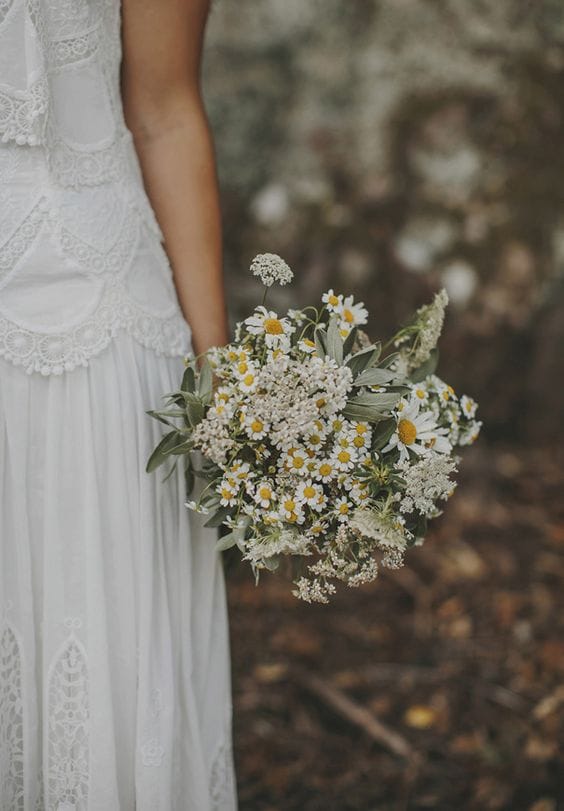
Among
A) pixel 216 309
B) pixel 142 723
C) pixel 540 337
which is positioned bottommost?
pixel 142 723

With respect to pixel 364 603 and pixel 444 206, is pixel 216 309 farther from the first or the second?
pixel 444 206

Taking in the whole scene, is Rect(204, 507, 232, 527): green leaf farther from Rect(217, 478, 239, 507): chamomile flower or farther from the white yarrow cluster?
the white yarrow cluster

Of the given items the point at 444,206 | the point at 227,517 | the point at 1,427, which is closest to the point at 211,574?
the point at 227,517

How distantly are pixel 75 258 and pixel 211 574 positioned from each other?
585mm

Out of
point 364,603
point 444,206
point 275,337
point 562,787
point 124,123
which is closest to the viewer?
point 275,337

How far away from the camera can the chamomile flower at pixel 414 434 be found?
1.37 metres

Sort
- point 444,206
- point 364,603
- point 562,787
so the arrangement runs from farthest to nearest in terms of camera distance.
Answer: point 444,206 → point 364,603 → point 562,787

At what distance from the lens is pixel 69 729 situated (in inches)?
54.2

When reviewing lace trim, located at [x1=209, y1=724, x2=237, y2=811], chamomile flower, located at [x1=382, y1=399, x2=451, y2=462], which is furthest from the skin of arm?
lace trim, located at [x1=209, y1=724, x2=237, y2=811]

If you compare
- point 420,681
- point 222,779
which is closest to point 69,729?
point 222,779

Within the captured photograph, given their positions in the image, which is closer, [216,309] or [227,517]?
[227,517]

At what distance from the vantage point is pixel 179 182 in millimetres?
1585

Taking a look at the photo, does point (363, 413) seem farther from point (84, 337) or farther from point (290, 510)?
point (84, 337)

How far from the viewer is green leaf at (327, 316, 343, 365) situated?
1.34m
